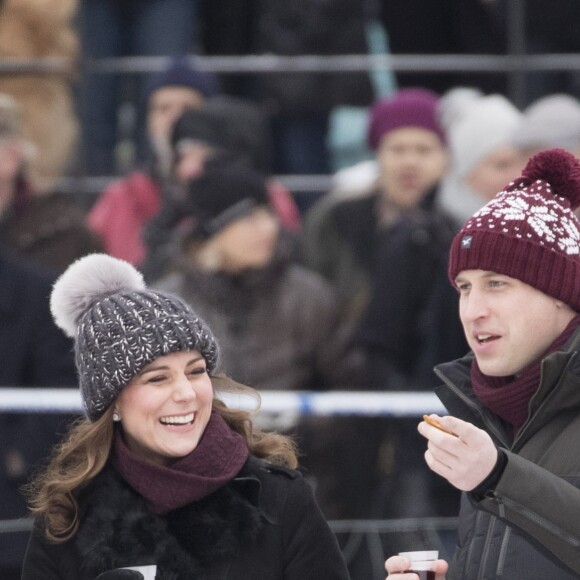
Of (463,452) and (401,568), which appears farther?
(401,568)

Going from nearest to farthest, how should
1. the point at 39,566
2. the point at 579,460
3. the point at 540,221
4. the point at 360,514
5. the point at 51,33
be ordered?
the point at 579,460 → the point at 540,221 → the point at 39,566 → the point at 360,514 → the point at 51,33

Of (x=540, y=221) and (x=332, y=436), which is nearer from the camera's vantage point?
(x=540, y=221)

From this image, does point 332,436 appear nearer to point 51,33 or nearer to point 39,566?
point 39,566

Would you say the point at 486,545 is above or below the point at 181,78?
below

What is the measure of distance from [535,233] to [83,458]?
130cm

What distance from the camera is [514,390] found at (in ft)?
12.3

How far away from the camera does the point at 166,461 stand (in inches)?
167

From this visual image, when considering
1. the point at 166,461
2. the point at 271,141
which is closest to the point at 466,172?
the point at 271,141

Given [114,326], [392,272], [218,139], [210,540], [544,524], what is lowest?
[392,272]

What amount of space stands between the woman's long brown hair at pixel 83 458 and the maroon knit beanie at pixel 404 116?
3799 millimetres

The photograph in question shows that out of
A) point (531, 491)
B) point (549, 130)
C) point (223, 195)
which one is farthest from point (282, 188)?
point (531, 491)

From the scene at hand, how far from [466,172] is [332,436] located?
1.83 metres

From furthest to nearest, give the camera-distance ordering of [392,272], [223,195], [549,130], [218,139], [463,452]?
[218,139], [549,130], [223,195], [392,272], [463,452]

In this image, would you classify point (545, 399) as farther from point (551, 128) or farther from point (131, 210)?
point (131, 210)
